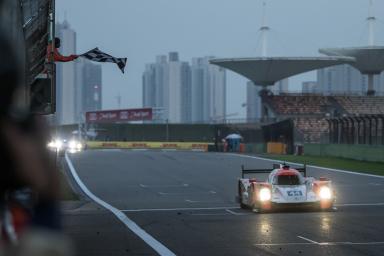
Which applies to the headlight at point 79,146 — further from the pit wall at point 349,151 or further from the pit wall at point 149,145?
the pit wall at point 349,151

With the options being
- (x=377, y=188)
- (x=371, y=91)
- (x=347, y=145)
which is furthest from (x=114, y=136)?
(x=377, y=188)

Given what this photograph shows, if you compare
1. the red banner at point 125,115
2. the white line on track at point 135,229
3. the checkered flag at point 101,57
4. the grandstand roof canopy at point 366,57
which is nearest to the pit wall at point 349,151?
the white line on track at point 135,229

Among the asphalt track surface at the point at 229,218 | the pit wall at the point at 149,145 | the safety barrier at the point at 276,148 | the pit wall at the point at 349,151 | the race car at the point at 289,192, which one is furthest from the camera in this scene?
the pit wall at the point at 149,145

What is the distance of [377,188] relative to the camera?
31.7 meters

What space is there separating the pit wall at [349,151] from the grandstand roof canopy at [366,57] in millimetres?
47830

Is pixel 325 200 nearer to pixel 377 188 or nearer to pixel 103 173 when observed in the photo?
pixel 377 188

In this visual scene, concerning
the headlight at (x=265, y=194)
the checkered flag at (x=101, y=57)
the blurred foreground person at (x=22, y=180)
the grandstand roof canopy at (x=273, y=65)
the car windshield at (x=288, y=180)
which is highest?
the grandstand roof canopy at (x=273, y=65)

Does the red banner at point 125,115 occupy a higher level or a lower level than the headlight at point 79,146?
higher

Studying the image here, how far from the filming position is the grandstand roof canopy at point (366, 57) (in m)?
113

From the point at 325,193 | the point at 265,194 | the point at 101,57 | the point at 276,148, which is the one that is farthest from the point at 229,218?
the point at 276,148

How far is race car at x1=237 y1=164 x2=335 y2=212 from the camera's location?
20.9 meters

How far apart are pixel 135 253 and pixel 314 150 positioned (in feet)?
181

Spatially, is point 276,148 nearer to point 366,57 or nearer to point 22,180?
point 366,57

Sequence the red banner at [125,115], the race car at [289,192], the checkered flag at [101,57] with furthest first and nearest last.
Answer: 1. the red banner at [125,115]
2. the race car at [289,192]
3. the checkered flag at [101,57]
